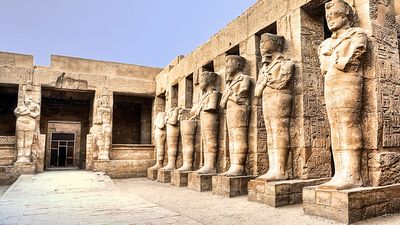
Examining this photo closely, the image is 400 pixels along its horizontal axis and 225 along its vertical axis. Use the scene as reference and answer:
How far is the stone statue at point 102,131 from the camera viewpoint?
1203 centimetres

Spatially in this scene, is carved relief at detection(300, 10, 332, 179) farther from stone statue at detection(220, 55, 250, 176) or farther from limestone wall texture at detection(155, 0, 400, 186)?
stone statue at detection(220, 55, 250, 176)

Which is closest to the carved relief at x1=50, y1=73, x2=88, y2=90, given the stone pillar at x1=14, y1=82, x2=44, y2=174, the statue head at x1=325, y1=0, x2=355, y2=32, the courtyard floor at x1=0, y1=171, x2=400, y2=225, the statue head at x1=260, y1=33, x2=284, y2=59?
the stone pillar at x1=14, y1=82, x2=44, y2=174

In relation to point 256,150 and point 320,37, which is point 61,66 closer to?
point 256,150

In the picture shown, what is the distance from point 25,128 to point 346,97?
1010 centimetres

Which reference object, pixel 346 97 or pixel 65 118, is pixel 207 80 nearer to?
pixel 346 97

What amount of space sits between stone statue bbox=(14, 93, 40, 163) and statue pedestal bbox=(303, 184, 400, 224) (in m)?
9.47

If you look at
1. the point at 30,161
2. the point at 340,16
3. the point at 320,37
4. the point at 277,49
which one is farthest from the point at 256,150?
the point at 30,161

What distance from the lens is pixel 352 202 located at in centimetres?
381

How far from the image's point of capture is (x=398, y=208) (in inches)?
169

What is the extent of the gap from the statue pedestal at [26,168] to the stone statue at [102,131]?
7.09 feet

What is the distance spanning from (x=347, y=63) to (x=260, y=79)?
1802mm

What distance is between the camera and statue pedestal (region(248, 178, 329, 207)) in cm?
501

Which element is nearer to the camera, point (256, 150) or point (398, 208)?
point (398, 208)

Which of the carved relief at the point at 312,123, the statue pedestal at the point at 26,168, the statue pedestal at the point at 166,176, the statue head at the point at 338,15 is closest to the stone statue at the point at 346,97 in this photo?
the statue head at the point at 338,15
